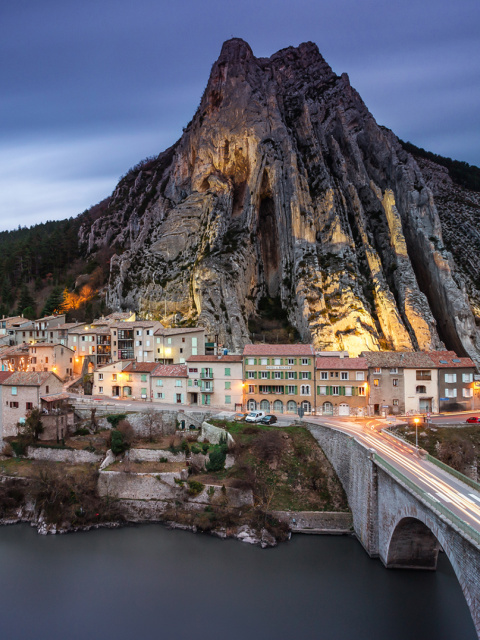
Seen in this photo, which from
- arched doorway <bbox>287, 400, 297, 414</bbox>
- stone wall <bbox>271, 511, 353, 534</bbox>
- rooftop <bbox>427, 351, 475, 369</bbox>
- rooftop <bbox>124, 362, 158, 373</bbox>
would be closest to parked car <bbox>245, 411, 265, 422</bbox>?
arched doorway <bbox>287, 400, 297, 414</bbox>

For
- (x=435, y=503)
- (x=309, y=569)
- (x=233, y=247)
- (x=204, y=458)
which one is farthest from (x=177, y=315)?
(x=435, y=503)

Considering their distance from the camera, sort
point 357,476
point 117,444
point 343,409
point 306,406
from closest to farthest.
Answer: point 357,476 → point 117,444 → point 343,409 → point 306,406

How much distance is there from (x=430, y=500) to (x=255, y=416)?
2291 centimetres

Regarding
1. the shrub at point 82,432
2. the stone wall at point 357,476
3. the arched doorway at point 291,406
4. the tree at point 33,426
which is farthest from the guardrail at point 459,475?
the tree at point 33,426

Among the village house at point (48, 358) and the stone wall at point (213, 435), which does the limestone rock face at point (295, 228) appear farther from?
the stone wall at point (213, 435)

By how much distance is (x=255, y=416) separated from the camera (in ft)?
139

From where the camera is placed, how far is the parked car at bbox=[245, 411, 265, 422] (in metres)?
41.9

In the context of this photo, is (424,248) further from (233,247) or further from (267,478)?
(267,478)

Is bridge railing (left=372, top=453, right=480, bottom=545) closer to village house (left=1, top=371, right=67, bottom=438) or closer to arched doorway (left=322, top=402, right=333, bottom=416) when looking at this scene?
arched doorway (left=322, top=402, right=333, bottom=416)

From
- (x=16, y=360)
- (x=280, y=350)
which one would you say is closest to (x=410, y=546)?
(x=280, y=350)

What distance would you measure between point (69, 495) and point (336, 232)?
64.1 m

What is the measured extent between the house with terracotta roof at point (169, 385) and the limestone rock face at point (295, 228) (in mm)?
20236

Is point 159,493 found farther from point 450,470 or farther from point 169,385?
point 450,470

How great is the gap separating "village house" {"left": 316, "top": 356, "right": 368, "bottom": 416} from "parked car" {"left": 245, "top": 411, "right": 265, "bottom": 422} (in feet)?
19.5
